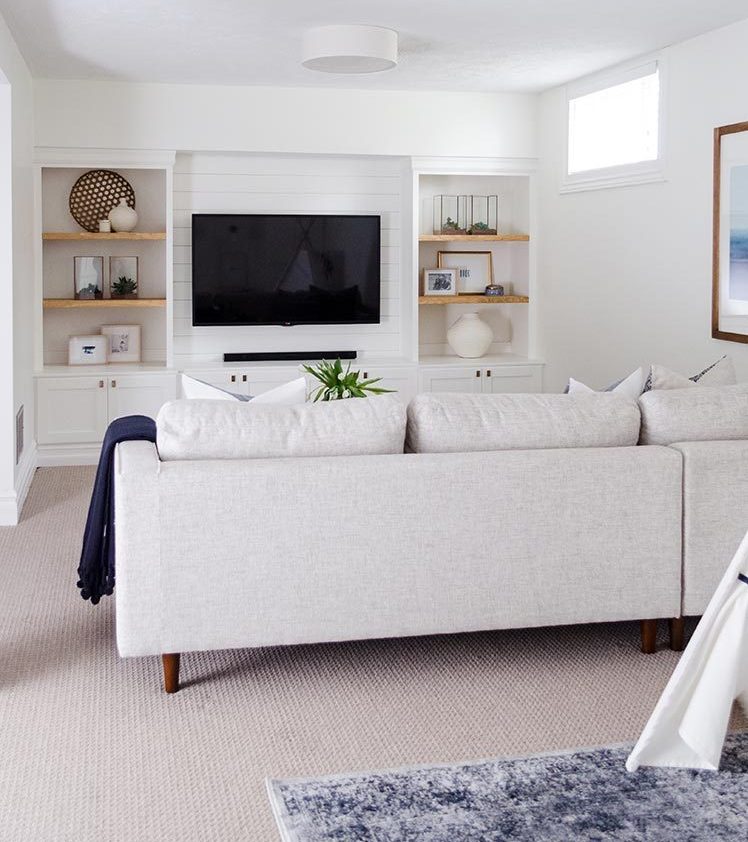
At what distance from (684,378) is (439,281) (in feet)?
12.6

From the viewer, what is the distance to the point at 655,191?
240 inches

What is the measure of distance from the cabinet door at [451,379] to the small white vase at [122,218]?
207cm

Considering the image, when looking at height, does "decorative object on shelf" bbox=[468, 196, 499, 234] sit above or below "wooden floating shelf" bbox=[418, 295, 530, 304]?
above

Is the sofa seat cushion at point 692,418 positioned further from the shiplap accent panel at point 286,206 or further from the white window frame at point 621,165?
the shiplap accent panel at point 286,206

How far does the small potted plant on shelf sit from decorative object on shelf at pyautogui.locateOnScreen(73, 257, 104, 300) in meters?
0.10

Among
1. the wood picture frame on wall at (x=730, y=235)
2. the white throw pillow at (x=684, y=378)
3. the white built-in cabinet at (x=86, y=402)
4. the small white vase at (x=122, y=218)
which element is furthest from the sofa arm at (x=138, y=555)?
the small white vase at (x=122, y=218)

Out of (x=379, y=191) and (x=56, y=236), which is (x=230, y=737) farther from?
(x=379, y=191)

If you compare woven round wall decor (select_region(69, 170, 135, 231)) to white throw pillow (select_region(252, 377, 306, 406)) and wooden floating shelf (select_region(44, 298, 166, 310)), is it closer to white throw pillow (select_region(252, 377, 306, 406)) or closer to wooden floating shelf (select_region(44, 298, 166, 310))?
wooden floating shelf (select_region(44, 298, 166, 310))

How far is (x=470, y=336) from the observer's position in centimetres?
754

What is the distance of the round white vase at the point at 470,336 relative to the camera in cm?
754

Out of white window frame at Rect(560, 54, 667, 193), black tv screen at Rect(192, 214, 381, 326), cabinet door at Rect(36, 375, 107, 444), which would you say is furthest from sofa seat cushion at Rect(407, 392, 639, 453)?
black tv screen at Rect(192, 214, 381, 326)

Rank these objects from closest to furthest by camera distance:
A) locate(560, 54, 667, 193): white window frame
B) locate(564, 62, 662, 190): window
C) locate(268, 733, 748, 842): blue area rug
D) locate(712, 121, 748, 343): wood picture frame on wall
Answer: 1. locate(268, 733, 748, 842): blue area rug
2. locate(712, 121, 748, 343): wood picture frame on wall
3. locate(560, 54, 667, 193): white window frame
4. locate(564, 62, 662, 190): window

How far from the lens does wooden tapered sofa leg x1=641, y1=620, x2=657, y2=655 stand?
3625 millimetres

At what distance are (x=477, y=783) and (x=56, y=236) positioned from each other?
509 cm
